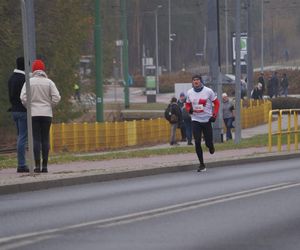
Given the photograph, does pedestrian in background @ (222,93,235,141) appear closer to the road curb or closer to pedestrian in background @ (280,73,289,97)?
the road curb

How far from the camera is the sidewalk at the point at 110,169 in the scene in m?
14.5

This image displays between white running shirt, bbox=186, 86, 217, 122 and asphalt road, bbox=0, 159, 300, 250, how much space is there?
184cm

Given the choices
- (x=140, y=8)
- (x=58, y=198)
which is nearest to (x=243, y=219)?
(x=58, y=198)

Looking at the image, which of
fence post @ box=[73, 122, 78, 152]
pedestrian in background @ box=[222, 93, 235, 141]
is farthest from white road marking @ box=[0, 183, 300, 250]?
pedestrian in background @ box=[222, 93, 235, 141]

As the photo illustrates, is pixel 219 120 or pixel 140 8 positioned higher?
pixel 140 8

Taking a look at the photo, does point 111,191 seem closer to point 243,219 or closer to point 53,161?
point 243,219

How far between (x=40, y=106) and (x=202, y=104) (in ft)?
11.7

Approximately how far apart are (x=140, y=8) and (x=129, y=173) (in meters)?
85.1

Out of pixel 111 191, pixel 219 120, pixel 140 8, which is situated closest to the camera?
pixel 111 191

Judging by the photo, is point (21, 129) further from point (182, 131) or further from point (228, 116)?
point (182, 131)

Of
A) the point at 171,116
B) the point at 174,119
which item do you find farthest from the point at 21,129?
the point at 171,116

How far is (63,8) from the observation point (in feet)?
129

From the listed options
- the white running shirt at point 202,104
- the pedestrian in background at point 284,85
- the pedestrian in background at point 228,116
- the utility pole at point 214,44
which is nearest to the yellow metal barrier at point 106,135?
the pedestrian in background at point 228,116

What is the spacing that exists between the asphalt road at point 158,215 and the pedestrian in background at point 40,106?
1.21 meters
